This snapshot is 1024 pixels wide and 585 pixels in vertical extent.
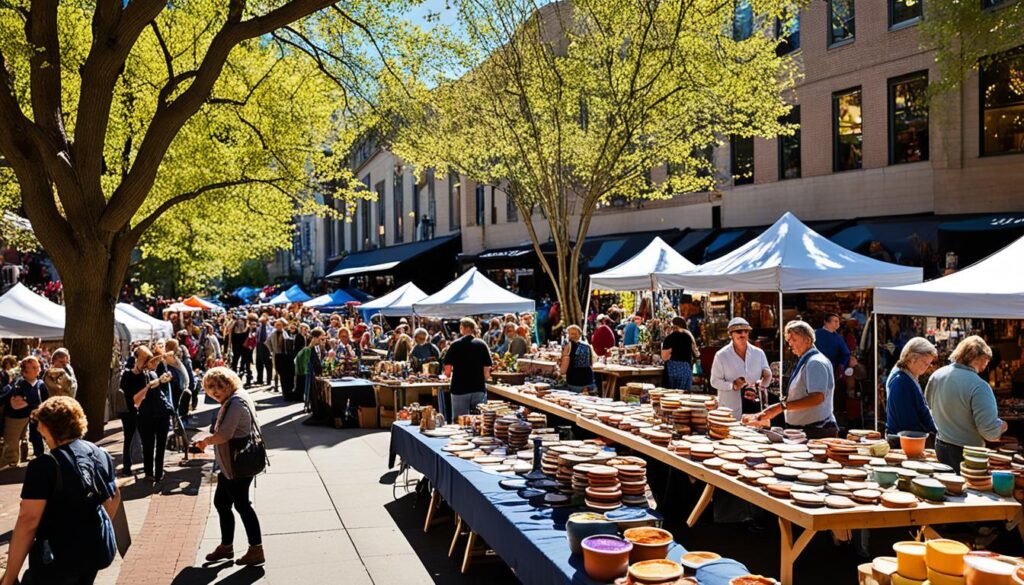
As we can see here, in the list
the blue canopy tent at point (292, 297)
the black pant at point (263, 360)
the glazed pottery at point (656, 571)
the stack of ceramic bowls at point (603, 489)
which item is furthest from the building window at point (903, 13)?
the blue canopy tent at point (292, 297)

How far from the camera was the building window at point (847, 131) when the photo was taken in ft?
68.5

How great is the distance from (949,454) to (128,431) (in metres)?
9.29

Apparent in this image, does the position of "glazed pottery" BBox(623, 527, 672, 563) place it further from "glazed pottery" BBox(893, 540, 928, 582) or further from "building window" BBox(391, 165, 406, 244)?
"building window" BBox(391, 165, 406, 244)

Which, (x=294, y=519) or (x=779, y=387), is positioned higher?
(x=779, y=387)

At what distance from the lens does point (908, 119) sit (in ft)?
64.4

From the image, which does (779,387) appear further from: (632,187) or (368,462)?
(632,187)

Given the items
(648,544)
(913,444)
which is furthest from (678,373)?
(648,544)

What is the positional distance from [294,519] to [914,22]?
56.6ft

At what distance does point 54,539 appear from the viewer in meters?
4.71

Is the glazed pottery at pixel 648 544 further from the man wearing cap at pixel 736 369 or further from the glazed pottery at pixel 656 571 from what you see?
the man wearing cap at pixel 736 369

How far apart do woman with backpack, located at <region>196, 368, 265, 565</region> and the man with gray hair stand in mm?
4434

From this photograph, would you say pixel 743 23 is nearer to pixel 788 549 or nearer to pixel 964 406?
pixel 964 406

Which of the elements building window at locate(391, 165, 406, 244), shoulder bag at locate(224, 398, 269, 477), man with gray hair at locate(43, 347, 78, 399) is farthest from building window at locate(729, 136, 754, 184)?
building window at locate(391, 165, 406, 244)

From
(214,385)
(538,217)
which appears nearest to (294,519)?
(214,385)
